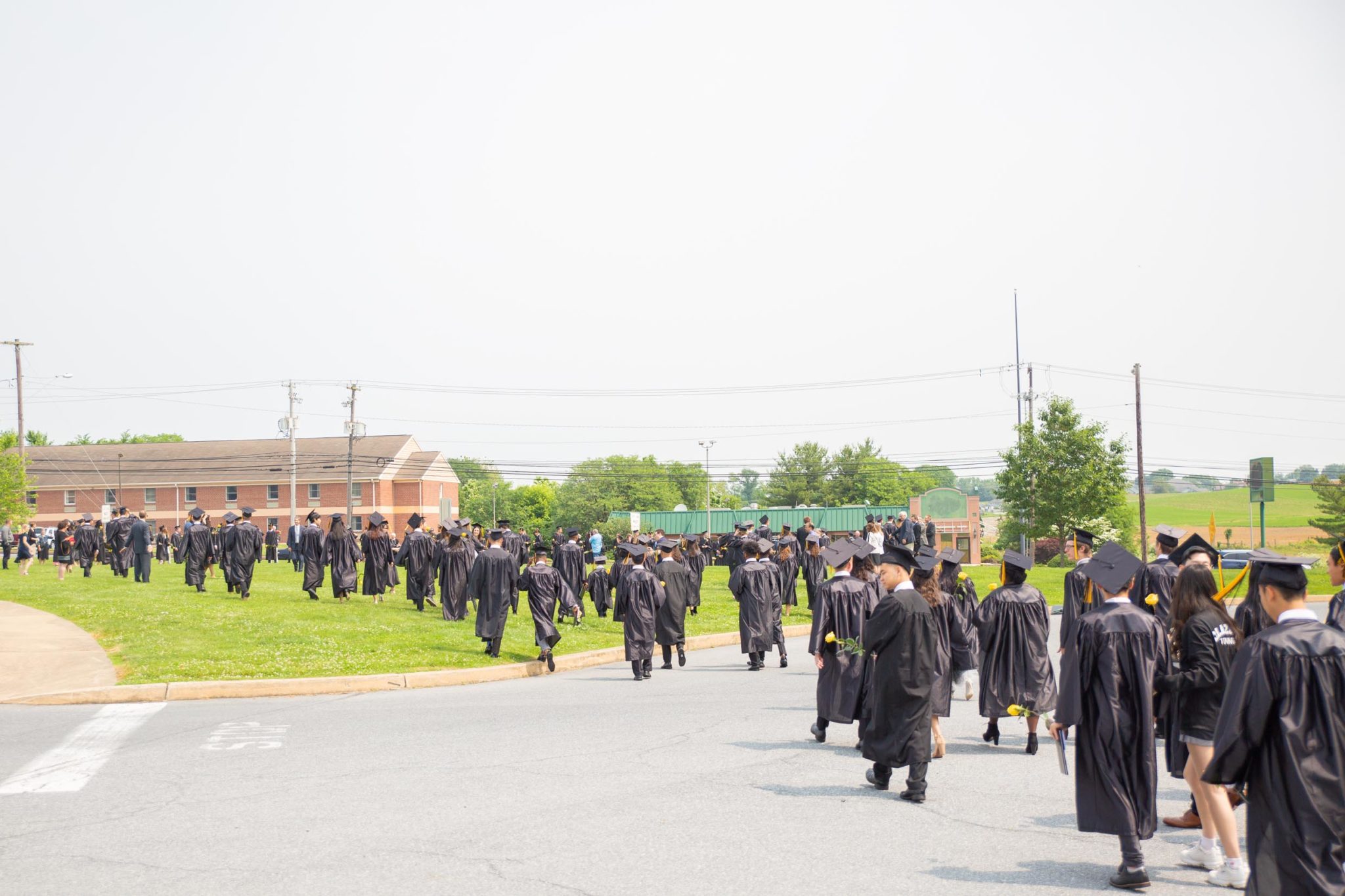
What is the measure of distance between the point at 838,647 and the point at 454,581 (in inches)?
485

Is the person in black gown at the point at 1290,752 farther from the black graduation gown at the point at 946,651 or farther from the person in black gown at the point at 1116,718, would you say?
the black graduation gown at the point at 946,651

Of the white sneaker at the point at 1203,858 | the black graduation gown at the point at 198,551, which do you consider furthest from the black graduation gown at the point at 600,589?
the white sneaker at the point at 1203,858

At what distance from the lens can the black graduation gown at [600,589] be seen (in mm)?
23734

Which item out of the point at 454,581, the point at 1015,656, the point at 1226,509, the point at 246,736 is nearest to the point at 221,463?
the point at 454,581

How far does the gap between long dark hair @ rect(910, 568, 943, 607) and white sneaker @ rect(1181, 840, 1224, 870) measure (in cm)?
297

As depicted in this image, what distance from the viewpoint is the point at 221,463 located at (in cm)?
8512

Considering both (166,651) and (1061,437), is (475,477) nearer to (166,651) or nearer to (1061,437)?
(1061,437)

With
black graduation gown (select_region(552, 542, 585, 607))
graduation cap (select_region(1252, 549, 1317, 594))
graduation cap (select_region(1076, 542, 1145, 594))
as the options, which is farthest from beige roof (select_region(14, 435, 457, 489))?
graduation cap (select_region(1252, 549, 1317, 594))

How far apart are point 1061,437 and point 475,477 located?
4479 inches

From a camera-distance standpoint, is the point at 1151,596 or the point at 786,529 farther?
the point at 786,529

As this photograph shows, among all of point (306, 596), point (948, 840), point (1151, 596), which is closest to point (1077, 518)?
point (306, 596)

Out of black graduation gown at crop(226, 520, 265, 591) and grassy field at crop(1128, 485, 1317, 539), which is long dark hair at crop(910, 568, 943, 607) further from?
grassy field at crop(1128, 485, 1317, 539)

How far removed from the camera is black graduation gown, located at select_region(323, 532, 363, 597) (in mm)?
22906

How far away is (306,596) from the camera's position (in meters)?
23.3
